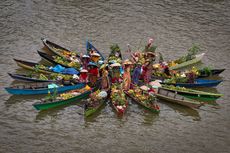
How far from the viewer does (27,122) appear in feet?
50.2

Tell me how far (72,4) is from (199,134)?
51.8ft

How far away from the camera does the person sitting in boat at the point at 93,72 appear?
56.5ft

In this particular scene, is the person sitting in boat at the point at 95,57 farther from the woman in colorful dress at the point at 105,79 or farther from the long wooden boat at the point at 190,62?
the long wooden boat at the point at 190,62

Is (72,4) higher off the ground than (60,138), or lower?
higher

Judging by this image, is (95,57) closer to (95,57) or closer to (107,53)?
(95,57)

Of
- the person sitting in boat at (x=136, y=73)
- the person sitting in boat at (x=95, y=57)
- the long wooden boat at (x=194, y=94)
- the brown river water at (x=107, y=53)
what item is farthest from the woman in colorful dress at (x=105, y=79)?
the long wooden boat at (x=194, y=94)

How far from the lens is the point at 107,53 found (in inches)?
852

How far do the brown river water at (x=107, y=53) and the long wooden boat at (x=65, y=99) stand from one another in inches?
12.7

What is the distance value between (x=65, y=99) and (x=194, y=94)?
556 centimetres

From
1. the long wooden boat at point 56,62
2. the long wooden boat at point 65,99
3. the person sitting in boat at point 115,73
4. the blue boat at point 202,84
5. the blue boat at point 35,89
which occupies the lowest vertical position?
the long wooden boat at point 65,99

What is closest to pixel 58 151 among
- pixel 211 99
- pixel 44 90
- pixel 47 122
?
pixel 47 122

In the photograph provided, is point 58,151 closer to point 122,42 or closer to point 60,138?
point 60,138

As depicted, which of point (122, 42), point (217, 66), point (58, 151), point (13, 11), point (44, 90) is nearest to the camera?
point (58, 151)

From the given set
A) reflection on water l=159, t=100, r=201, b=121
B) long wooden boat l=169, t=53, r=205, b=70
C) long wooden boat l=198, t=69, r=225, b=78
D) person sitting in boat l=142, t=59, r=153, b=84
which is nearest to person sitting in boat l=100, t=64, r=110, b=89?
person sitting in boat l=142, t=59, r=153, b=84
